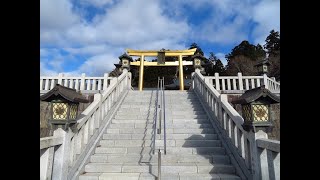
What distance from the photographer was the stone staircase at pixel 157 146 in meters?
5.11

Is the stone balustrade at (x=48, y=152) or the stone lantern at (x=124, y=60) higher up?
the stone lantern at (x=124, y=60)

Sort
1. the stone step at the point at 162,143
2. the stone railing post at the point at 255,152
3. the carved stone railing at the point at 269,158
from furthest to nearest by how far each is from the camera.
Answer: the stone step at the point at 162,143
the stone railing post at the point at 255,152
the carved stone railing at the point at 269,158

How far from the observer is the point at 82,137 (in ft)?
17.7

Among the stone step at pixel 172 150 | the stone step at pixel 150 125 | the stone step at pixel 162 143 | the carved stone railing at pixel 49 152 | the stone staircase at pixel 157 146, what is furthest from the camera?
the stone step at pixel 150 125

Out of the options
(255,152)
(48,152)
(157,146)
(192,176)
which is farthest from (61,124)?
(255,152)

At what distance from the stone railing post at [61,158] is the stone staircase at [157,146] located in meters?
0.57

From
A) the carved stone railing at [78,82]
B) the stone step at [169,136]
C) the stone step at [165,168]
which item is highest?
the carved stone railing at [78,82]

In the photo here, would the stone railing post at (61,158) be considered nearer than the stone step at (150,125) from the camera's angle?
Yes

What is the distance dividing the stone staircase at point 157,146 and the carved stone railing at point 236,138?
18cm

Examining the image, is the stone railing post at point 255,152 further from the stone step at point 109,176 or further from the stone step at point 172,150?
the stone step at point 109,176

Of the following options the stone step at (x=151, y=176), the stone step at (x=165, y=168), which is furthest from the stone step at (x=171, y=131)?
the stone step at (x=151, y=176)
